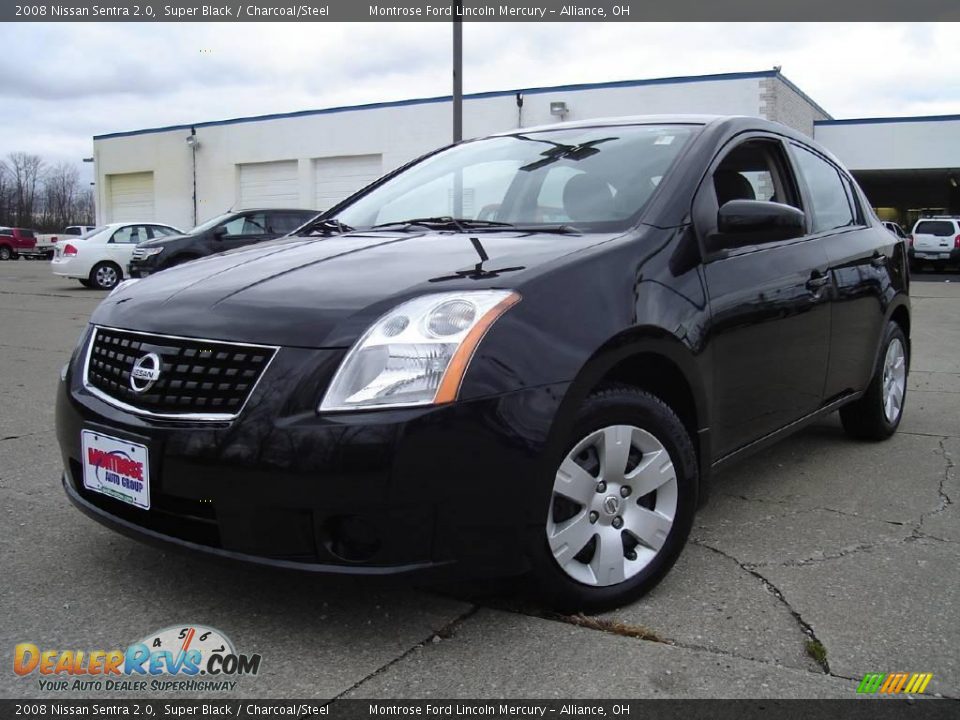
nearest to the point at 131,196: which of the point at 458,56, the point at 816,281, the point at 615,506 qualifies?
the point at 458,56

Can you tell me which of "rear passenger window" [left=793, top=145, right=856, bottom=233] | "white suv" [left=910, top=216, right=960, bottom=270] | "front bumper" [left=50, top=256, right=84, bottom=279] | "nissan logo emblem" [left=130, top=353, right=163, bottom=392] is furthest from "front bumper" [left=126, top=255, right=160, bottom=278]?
"white suv" [left=910, top=216, right=960, bottom=270]

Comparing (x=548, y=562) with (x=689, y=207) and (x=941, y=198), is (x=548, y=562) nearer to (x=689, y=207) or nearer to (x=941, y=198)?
(x=689, y=207)

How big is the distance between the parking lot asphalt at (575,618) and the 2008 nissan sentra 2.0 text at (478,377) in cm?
22

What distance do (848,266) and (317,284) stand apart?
268cm

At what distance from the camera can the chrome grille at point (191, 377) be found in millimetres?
2250

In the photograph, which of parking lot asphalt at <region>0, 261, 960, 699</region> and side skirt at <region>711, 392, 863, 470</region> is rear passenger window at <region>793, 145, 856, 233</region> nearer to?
side skirt at <region>711, 392, 863, 470</region>

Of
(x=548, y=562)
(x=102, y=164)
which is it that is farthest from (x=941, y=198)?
(x=548, y=562)

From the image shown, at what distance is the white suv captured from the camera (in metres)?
25.4

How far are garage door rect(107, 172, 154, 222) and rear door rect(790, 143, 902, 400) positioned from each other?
3109 centimetres

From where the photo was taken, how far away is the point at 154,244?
14227mm

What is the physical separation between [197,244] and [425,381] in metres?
13.0
